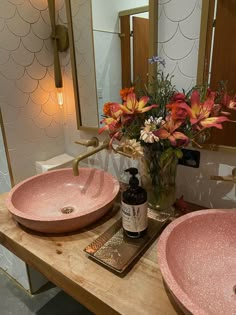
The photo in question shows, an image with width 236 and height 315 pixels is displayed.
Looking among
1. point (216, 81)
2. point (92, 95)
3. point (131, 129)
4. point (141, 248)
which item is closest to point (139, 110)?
point (131, 129)

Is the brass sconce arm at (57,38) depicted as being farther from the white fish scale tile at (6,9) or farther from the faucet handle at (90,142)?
the faucet handle at (90,142)

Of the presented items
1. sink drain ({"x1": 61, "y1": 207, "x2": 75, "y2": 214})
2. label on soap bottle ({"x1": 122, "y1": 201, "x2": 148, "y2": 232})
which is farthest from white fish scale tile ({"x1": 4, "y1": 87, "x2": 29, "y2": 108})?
label on soap bottle ({"x1": 122, "y1": 201, "x2": 148, "y2": 232})

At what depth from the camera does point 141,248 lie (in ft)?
2.50

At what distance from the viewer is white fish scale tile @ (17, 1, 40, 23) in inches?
44.9

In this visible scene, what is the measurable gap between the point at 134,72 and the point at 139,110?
36 centimetres

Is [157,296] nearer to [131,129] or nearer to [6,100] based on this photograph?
[131,129]

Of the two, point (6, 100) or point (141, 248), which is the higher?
point (6, 100)

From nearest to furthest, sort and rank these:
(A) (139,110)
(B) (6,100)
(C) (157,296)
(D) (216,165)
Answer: (C) (157,296), (A) (139,110), (D) (216,165), (B) (6,100)

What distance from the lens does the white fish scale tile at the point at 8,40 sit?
1105 millimetres

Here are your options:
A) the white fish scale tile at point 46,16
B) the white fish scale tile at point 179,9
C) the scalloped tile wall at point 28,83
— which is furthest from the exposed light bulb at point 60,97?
the white fish scale tile at point 179,9

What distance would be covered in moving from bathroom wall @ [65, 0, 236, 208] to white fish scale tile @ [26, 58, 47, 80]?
0.67 meters

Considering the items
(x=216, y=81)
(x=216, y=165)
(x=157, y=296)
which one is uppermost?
(x=216, y=81)

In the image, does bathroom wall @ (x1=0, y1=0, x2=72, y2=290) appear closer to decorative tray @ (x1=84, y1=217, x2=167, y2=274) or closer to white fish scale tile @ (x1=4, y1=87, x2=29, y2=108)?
white fish scale tile @ (x1=4, y1=87, x2=29, y2=108)

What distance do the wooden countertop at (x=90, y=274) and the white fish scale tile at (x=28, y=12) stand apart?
967mm
